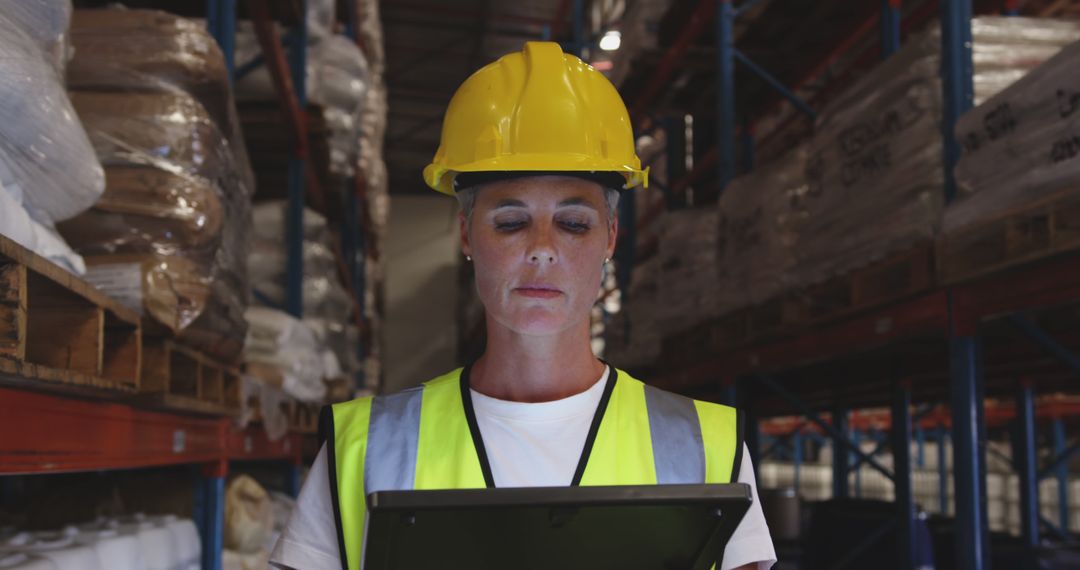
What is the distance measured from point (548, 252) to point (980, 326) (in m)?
2.30

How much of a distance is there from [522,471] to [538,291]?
0.96 feet

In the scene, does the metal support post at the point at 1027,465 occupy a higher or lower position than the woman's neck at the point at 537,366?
lower

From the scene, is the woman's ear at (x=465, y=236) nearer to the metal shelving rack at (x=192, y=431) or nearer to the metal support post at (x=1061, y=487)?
the metal shelving rack at (x=192, y=431)

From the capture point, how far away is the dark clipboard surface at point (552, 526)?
45.1 inches

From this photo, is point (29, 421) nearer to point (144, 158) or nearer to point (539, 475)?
point (539, 475)

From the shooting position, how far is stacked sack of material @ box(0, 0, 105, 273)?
1.84 meters

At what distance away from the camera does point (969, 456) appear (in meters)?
3.33

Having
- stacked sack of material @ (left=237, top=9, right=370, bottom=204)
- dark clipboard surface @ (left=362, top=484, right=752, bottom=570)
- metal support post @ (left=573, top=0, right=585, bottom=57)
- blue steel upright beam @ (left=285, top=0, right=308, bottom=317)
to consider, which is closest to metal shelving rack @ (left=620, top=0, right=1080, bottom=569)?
dark clipboard surface @ (left=362, top=484, right=752, bottom=570)

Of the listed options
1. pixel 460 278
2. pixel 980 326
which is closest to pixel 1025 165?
pixel 980 326

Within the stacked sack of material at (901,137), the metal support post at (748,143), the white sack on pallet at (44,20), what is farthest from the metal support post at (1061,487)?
the white sack on pallet at (44,20)

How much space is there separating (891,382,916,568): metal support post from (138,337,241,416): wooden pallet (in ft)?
10.6

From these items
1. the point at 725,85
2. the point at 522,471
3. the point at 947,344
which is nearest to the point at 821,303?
the point at 947,344

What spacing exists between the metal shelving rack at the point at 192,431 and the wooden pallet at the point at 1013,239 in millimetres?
2517

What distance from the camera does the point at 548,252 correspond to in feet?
5.23
